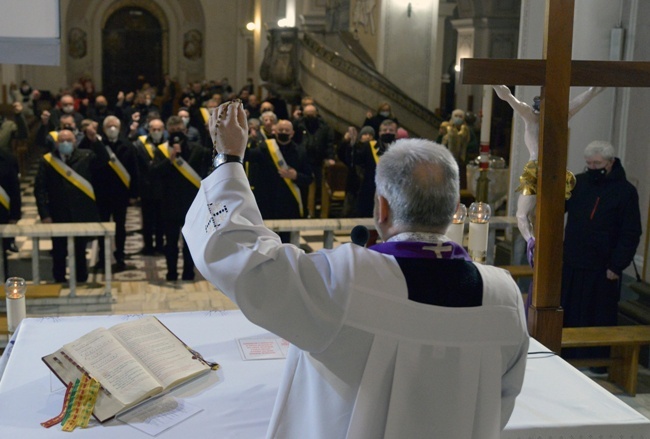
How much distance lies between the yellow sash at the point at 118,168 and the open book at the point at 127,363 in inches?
221

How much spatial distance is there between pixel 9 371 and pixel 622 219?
4214 millimetres

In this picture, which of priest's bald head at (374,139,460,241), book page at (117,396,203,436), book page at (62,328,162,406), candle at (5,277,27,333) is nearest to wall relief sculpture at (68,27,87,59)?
candle at (5,277,27,333)

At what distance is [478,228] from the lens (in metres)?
3.68

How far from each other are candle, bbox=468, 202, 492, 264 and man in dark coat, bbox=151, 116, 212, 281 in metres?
4.46

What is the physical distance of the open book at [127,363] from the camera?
2670mm

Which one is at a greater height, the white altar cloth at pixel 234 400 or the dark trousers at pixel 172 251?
the white altar cloth at pixel 234 400

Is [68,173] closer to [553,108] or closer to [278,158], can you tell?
[278,158]

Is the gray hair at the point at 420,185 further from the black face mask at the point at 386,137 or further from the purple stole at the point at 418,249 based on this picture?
the black face mask at the point at 386,137

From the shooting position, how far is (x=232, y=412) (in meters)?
2.70

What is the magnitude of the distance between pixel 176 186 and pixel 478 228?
4622mm

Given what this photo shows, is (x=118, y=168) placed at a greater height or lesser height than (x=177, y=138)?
lesser

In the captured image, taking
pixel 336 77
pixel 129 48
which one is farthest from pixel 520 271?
pixel 129 48

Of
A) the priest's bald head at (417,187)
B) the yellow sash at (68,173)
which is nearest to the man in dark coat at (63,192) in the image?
the yellow sash at (68,173)

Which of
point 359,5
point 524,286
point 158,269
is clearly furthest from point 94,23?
point 524,286
